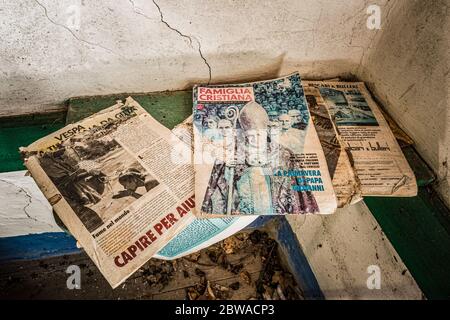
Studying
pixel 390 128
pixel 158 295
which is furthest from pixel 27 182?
pixel 390 128

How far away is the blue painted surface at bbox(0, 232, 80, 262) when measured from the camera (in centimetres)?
126

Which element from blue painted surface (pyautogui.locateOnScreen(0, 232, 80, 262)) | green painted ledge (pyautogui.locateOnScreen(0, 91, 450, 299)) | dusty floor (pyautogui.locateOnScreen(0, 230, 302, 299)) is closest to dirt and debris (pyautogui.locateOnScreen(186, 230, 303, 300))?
dusty floor (pyautogui.locateOnScreen(0, 230, 302, 299))

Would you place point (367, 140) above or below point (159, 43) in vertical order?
below

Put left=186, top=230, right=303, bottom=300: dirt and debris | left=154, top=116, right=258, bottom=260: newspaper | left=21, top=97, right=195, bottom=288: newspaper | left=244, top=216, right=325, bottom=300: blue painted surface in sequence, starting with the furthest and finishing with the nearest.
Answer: left=186, top=230, right=303, bottom=300: dirt and debris, left=244, top=216, right=325, bottom=300: blue painted surface, left=154, top=116, right=258, bottom=260: newspaper, left=21, top=97, right=195, bottom=288: newspaper

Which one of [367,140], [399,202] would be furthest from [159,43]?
[399,202]

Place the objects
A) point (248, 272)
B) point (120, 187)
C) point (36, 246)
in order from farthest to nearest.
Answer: point (248, 272), point (36, 246), point (120, 187)

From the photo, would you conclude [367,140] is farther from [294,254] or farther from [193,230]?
[294,254]

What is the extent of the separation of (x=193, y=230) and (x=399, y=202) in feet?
1.68

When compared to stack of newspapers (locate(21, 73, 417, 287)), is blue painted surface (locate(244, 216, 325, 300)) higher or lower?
lower

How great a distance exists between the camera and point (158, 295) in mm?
1329

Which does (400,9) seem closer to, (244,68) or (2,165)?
(244,68)

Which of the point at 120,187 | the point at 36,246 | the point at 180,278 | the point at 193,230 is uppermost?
the point at 120,187

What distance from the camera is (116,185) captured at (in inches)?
25.5

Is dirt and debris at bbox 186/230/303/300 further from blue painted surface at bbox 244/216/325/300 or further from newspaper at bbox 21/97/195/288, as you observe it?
newspaper at bbox 21/97/195/288
